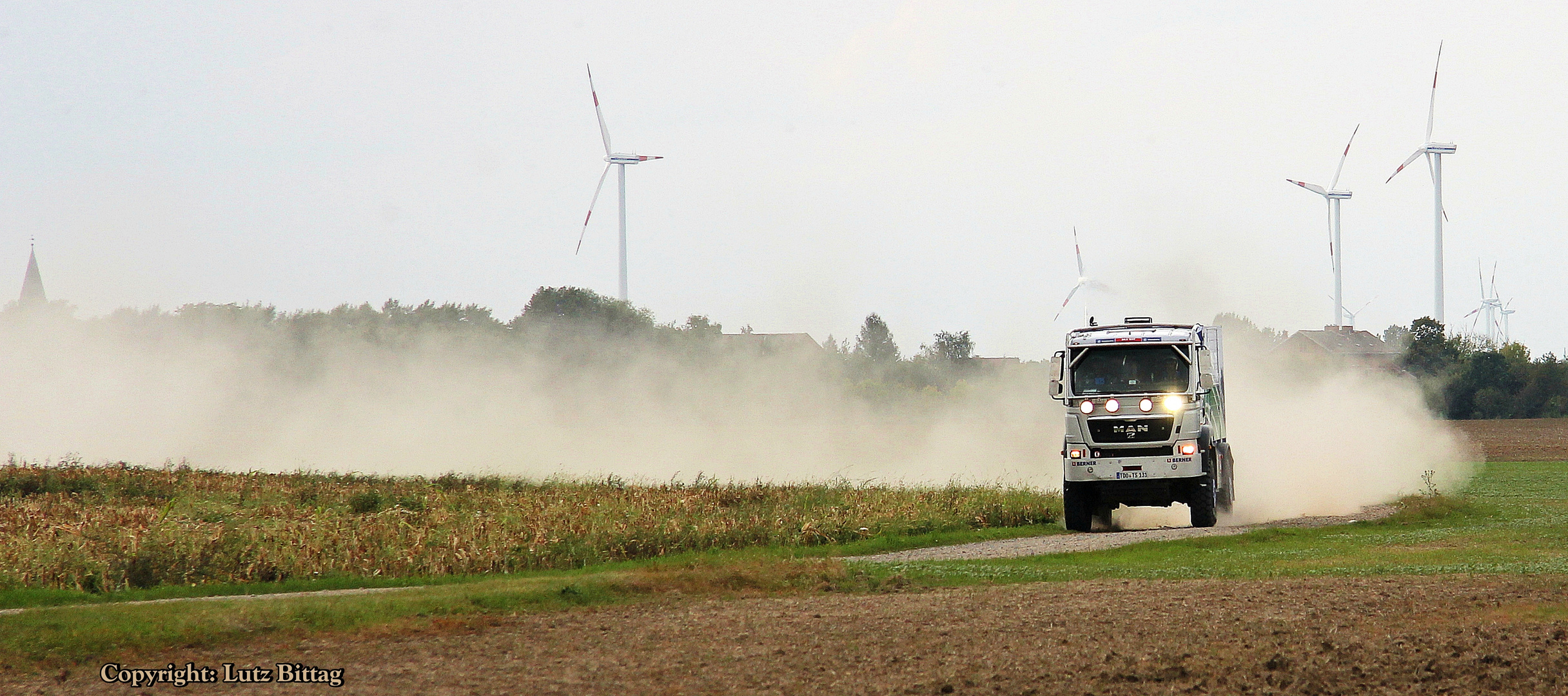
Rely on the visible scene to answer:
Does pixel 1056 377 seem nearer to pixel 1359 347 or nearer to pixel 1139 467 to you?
pixel 1139 467

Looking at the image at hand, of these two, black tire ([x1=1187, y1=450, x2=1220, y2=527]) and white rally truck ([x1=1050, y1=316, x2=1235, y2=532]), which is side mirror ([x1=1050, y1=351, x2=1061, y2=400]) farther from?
black tire ([x1=1187, y1=450, x2=1220, y2=527])

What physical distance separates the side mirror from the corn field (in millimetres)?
4751

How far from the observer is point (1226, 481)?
120 feet

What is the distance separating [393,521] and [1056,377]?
49.0ft

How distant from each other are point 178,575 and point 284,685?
9.78m

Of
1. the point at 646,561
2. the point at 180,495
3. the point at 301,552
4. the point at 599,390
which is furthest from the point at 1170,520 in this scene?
the point at 599,390

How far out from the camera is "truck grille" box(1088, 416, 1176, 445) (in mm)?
31016

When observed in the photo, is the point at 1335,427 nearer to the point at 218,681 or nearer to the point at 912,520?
the point at 912,520

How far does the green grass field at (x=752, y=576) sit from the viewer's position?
58.1ft

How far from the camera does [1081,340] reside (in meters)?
31.7

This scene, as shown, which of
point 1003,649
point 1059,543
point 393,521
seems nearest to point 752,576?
point 1003,649

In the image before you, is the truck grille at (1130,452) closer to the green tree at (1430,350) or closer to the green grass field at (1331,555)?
the green grass field at (1331,555)

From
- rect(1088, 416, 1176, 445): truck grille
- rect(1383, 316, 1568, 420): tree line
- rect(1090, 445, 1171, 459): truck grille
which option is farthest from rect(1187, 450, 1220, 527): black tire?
rect(1383, 316, 1568, 420): tree line

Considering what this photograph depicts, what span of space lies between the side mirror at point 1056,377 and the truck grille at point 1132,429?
98cm
